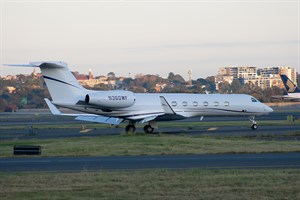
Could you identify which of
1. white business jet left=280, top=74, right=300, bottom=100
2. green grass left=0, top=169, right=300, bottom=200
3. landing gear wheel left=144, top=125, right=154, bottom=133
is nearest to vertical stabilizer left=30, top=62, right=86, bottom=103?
landing gear wheel left=144, top=125, right=154, bottom=133

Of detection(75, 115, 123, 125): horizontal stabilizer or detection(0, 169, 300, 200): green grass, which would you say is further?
detection(75, 115, 123, 125): horizontal stabilizer

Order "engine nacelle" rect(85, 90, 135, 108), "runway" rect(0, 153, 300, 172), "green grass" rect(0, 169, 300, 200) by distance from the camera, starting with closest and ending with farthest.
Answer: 1. "green grass" rect(0, 169, 300, 200)
2. "runway" rect(0, 153, 300, 172)
3. "engine nacelle" rect(85, 90, 135, 108)

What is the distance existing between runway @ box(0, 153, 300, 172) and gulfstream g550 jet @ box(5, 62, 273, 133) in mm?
14550

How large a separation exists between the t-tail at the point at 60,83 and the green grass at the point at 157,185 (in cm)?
2068

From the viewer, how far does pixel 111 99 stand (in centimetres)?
4284

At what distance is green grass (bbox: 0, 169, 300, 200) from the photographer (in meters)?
16.2

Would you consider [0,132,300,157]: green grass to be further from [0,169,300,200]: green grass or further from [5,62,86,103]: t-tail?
[0,169,300,200]: green grass

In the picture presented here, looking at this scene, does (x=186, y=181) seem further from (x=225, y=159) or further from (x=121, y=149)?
(x=121, y=149)

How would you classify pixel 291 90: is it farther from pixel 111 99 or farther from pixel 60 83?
pixel 60 83

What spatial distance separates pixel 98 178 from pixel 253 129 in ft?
95.6

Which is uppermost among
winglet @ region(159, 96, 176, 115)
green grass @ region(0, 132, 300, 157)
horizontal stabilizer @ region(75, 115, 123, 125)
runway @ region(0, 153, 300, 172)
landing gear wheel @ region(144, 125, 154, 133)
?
winglet @ region(159, 96, 176, 115)

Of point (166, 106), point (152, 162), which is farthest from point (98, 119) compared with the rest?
point (152, 162)

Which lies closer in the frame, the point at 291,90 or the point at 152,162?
the point at 152,162

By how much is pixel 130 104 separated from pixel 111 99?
182cm
